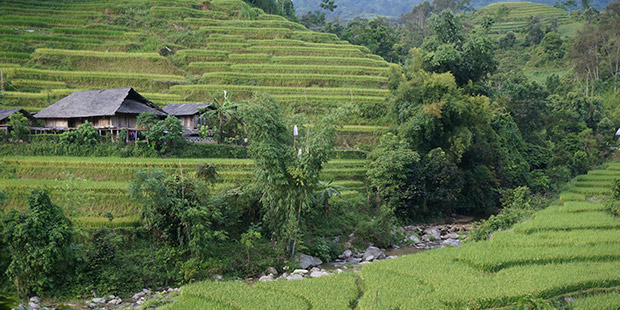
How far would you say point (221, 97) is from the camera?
86.1 feet

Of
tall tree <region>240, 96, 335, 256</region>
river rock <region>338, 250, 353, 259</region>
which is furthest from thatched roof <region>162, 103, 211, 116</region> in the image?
river rock <region>338, 250, 353, 259</region>

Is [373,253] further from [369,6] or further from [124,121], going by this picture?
[369,6]

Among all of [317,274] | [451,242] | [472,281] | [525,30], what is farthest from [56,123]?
[525,30]

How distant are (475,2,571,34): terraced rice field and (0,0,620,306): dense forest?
4069cm

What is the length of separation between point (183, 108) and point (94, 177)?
6983 millimetres

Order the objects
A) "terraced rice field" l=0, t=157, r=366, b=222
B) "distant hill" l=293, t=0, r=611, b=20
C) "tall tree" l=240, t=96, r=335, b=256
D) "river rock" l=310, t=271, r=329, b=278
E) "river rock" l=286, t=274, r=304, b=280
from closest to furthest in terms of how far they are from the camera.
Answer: "river rock" l=286, t=274, r=304, b=280
"river rock" l=310, t=271, r=329, b=278
"tall tree" l=240, t=96, r=335, b=256
"terraced rice field" l=0, t=157, r=366, b=222
"distant hill" l=293, t=0, r=611, b=20

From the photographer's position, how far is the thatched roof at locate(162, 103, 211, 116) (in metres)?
22.2

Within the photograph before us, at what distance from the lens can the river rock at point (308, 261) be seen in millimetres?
14141

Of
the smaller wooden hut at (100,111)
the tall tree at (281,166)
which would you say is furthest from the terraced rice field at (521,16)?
the tall tree at (281,166)

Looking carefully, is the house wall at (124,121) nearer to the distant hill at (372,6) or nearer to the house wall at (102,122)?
the house wall at (102,122)

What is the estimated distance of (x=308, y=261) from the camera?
47.1 ft

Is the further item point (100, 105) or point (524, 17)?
point (524, 17)

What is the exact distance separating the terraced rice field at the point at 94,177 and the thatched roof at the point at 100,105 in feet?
9.10

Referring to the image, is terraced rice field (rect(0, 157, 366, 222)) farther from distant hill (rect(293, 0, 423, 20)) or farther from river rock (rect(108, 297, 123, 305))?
distant hill (rect(293, 0, 423, 20))
